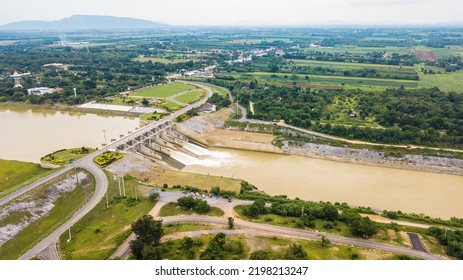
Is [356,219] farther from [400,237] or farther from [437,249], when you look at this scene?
[437,249]

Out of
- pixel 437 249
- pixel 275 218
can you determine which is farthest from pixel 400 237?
pixel 275 218

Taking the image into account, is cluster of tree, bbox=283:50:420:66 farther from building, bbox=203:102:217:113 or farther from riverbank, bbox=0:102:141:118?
riverbank, bbox=0:102:141:118

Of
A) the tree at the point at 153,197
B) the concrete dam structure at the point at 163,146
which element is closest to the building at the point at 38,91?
the concrete dam structure at the point at 163,146

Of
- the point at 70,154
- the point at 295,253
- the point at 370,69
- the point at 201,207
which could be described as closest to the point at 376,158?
the point at 201,207

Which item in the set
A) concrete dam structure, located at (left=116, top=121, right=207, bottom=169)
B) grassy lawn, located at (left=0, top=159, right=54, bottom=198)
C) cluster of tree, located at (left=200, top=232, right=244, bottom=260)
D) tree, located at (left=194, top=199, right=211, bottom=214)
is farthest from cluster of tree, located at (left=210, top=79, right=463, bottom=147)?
grassy lawn, located at (left=0, top=159, right=54, bottom=198)

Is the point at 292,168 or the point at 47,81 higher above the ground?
the point at 47,81

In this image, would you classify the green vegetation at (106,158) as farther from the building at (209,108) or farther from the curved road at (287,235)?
the building at (209,108)
